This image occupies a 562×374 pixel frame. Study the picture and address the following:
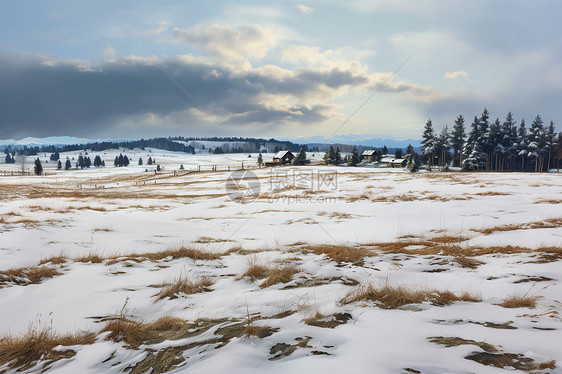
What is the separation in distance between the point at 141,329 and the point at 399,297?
4066 millimetres

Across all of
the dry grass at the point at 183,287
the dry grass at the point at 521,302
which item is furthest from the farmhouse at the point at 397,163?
the dry grass at the point at 183,287

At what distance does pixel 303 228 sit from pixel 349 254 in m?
5.69

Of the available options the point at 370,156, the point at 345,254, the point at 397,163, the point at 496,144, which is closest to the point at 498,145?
the point at 496,144

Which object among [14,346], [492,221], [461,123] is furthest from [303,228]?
[461,123]

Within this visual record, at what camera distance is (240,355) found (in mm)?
2918

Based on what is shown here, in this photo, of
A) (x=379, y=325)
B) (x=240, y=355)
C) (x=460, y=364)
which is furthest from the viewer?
(x=379, y=325)

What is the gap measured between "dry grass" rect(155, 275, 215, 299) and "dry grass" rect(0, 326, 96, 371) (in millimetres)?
1519

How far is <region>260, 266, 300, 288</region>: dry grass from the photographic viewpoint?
5332 mm

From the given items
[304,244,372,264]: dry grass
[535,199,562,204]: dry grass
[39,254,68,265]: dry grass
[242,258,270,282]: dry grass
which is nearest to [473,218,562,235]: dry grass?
[535,199,562,204]: dry grass

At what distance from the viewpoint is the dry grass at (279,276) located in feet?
17.5

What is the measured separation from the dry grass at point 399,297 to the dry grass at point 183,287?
2.92 m

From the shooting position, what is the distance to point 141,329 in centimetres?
366

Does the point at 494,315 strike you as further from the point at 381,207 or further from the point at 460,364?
the point at 381,207

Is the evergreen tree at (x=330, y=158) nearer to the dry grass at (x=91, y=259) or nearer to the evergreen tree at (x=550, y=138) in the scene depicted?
the evergreen tree at (x=550, y=138)
